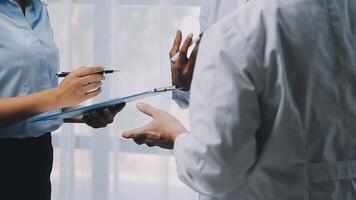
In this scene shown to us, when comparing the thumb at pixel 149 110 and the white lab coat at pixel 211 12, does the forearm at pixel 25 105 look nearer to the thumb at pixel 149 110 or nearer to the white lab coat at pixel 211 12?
the thumb at pixel 149 110

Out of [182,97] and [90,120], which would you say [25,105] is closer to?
[90,120]

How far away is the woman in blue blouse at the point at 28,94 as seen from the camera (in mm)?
1148

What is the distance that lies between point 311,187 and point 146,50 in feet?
3.94

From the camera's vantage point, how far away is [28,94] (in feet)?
4.00

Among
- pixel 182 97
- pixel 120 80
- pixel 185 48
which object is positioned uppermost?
pixel 185 48

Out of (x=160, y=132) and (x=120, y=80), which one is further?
(x=120, y=80)

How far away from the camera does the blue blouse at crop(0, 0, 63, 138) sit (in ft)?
3.88

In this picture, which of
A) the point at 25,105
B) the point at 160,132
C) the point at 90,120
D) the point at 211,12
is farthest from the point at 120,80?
the point at 160,132

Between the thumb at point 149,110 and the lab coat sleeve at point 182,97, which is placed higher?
the thumb at point 149,110

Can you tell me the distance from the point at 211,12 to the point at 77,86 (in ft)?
1.70

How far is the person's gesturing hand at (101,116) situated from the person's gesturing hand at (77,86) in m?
0.17

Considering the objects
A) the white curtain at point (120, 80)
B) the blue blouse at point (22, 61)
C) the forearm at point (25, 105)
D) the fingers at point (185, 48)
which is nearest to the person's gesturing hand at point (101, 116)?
the blue blouse at point (22, 61)

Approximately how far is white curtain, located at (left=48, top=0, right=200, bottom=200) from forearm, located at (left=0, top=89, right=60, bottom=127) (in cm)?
70

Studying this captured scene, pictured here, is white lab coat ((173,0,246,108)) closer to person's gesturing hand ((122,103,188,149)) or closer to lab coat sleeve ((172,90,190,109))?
lab coat sleeve ((172,90,190,109))
